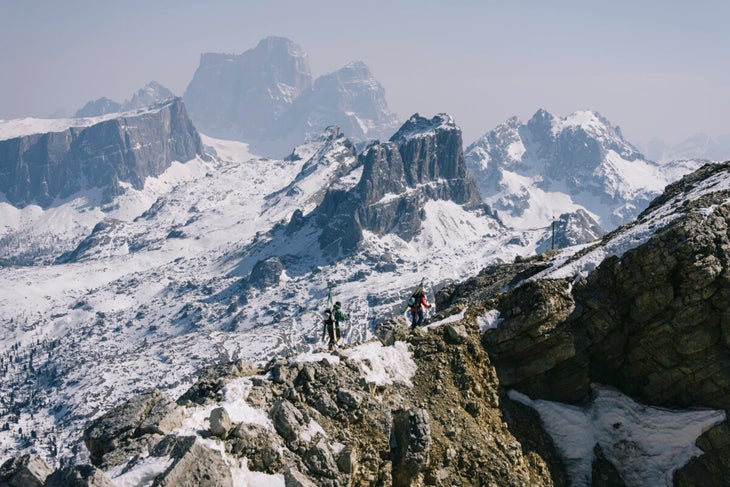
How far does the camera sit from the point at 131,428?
1180 inches

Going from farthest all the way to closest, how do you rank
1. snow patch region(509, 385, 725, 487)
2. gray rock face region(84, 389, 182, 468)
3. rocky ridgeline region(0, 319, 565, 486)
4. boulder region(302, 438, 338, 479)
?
snow patch region(509, 385, 725, 487), boulder region(302, 438, 338, 479), gray rock face region(84, 389, 182, 468), rocky ridgeline region(0, 319, 565, 486)

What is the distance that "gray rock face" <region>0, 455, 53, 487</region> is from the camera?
2423 centimetres

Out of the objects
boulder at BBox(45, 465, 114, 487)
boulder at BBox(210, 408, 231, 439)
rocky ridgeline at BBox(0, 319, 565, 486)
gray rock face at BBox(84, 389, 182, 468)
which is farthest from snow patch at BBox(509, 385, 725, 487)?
boulder at BBox(45, 465, 114, 487)

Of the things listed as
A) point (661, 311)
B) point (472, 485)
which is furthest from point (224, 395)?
point (661, 311)

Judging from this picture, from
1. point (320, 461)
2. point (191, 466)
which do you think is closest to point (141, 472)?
point (191, 466)

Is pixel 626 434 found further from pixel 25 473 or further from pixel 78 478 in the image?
pixel 25 473

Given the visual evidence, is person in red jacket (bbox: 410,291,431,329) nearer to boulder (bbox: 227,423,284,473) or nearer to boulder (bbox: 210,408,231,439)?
boulder (bbox: 227,423,284,473)

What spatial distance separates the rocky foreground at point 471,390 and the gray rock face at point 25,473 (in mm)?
64

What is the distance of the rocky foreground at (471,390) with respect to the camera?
28250 millimetres

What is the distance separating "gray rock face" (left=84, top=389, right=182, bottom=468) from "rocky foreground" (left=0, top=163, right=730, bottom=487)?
95 millimetres

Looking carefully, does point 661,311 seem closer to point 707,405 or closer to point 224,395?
point 707,405

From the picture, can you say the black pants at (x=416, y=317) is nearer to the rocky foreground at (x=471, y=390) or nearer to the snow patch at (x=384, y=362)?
the rocky foreground at (x=471, y=390)

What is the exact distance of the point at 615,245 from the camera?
47.2m

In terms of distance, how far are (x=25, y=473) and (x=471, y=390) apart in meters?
26.1
